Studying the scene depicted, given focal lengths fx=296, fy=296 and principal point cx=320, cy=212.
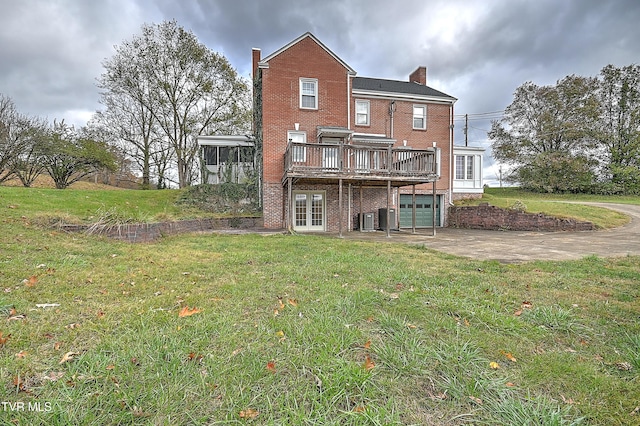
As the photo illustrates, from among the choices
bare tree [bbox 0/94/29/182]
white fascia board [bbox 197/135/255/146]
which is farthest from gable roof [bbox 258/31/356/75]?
bare tree [bbox 0/94/29/182]

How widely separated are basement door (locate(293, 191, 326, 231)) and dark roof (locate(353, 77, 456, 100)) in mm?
7262

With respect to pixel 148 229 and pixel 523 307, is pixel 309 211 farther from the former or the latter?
pixel 523 307

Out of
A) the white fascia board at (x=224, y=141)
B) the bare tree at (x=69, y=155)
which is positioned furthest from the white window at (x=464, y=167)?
the bare tree at (x=69, y=155)

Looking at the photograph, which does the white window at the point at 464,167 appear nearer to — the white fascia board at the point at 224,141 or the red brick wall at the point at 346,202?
the red brick wall at the point at 346,202

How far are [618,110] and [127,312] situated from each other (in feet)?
131

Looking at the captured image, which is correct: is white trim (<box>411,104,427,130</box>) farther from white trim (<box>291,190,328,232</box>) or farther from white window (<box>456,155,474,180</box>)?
white trim (<box>291,190,328,232</box>)

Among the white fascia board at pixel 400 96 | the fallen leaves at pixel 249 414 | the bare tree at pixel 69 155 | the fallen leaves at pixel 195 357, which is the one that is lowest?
the fallen leaves at pixel 249 414

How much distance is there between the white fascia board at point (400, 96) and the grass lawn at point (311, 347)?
14645 millimetres

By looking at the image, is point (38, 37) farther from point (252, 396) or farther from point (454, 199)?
point (454, 199)

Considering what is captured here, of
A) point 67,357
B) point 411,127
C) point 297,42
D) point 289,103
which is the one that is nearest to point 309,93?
point 289,103

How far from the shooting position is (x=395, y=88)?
18.8 m

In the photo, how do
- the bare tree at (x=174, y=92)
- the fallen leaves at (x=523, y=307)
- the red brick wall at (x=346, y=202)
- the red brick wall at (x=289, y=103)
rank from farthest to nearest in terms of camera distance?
1. the bare tree at (x=174, y=92)
2. the red brick wall at (x=346, y=202)
3. the red brick wall at (x=289, y=103)
4. the fallen leaves at (x=523, y=307)

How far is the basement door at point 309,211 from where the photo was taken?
1541 centimetres

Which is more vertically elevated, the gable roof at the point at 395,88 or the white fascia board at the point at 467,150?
the gable roof at the point at 395,88
